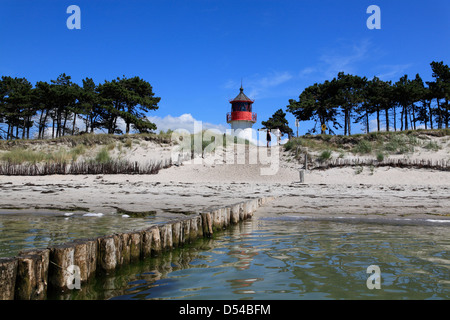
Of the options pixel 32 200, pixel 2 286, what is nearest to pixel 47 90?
pixel 32 200

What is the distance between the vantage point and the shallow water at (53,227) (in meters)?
6.21

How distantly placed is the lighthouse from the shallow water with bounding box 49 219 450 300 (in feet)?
121

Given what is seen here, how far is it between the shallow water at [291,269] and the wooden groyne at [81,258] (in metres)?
0.15

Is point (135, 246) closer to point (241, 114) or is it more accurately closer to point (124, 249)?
point (124, 249)

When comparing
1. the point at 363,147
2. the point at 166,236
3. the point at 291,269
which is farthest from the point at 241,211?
the point at 363,147

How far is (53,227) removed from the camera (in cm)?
788

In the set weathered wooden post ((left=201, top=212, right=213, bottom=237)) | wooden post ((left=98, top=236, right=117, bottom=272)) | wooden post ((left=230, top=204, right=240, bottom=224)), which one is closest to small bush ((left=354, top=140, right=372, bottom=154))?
wooden post ((left=230, top=204, right=240, bottom=224))

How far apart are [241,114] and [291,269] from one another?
3956 cm

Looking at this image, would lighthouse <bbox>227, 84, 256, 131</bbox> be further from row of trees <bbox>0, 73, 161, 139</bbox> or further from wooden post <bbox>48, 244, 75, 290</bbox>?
wooden post <bbox>48, 244, 75, 290</bbox>

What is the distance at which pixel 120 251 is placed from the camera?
4719mm

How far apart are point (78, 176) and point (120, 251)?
644 inches

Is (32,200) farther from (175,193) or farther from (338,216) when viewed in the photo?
(338,216)

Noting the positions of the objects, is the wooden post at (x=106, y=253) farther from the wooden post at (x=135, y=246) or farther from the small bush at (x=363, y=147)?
the small bush at (x=363, y=147)

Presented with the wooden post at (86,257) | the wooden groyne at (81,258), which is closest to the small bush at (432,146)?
the wooden groyne at (81,258)
